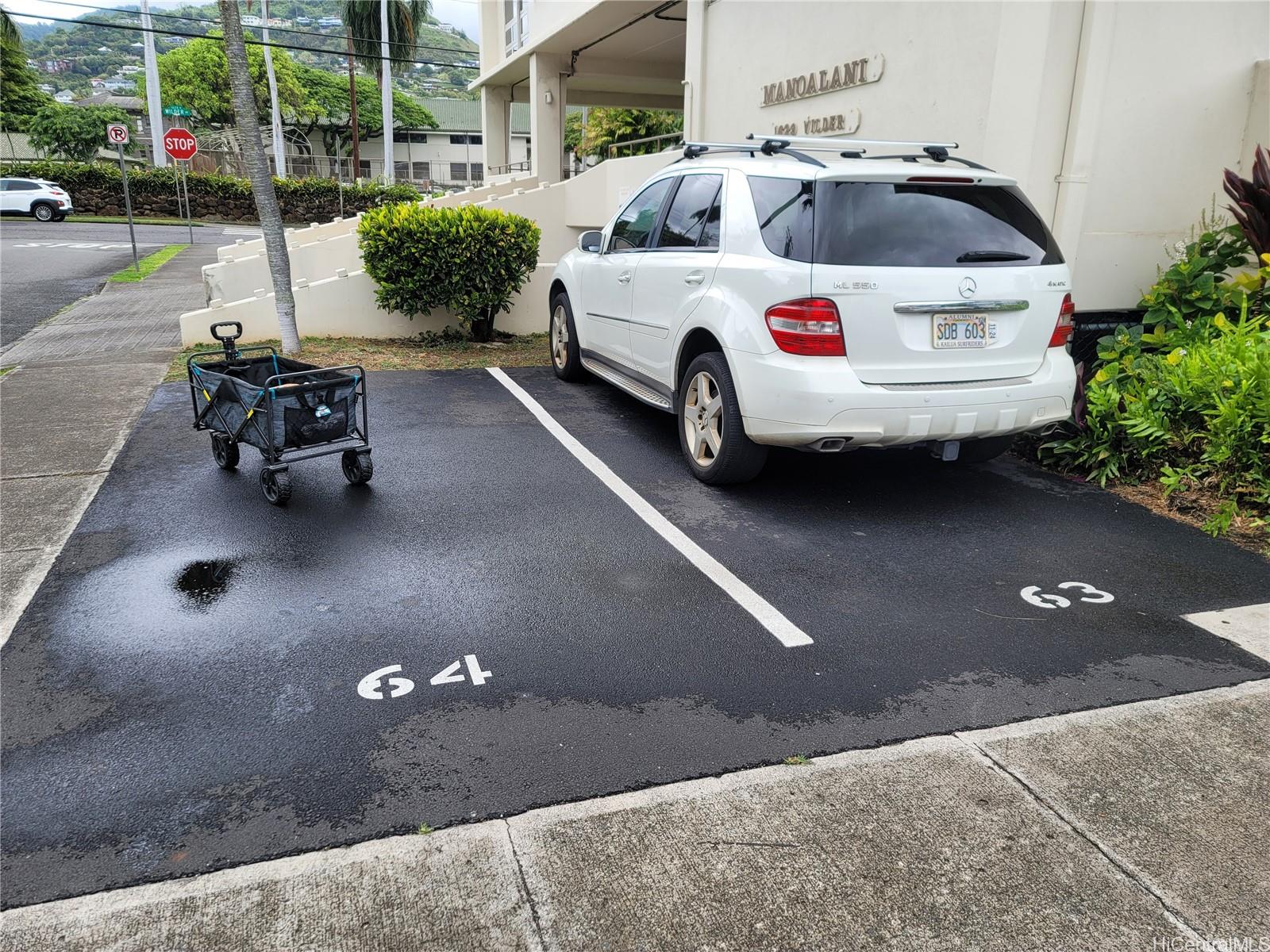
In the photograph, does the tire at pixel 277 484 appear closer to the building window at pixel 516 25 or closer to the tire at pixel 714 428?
the tire at pixel 714 428

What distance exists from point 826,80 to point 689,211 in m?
3.99

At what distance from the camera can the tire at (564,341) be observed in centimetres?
829

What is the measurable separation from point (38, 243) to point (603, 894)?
92.8 feet

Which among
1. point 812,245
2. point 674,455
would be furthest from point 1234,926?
point 674,455

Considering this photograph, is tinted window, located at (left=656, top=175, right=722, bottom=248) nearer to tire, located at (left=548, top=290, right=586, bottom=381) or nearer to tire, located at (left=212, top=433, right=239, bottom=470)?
tire, located at (left=548, top=290, right=586, bottom=381)

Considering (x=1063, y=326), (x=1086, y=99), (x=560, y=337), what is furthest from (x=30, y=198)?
(x=1063, y=326)

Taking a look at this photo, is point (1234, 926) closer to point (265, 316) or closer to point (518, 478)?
point (518, 478)

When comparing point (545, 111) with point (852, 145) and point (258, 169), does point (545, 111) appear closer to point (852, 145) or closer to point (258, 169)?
point (258, 169)

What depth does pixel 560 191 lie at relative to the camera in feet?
43.6

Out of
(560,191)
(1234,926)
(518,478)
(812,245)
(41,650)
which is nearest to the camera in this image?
(1234,926)

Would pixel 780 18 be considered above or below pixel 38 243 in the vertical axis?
above

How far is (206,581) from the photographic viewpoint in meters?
4.28

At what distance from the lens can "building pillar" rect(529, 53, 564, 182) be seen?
55.6ft

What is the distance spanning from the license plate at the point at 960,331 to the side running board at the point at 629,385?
1878mm
